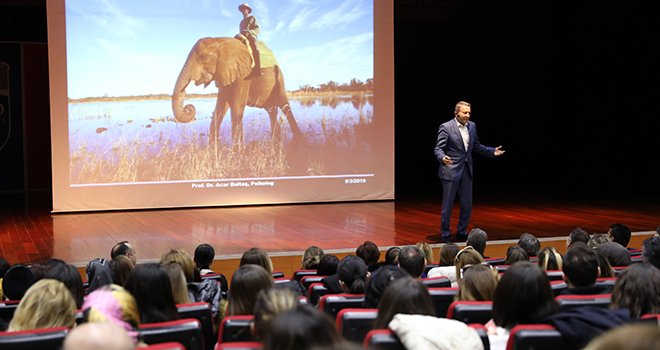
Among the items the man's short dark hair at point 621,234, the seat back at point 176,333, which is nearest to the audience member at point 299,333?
the seat back at point 176,333

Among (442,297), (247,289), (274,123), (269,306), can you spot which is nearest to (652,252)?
(442,297)

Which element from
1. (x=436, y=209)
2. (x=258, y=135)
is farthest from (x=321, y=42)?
(x=436, y=209)

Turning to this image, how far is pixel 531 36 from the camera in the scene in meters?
13.2

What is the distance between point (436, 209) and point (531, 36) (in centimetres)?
504

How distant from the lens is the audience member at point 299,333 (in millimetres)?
1532

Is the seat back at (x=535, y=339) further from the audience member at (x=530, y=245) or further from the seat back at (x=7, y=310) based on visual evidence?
the audience member at (x=530, y=245)

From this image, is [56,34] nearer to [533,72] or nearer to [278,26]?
[278,26]

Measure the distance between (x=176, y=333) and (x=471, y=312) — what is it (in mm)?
1008

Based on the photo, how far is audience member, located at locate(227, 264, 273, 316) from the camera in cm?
277

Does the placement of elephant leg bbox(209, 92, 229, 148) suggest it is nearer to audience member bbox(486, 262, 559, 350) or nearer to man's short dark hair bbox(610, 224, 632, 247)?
man's short dark hair bbox(610, 224, 632, 247)

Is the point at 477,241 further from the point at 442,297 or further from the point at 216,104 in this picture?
the point at 216,104

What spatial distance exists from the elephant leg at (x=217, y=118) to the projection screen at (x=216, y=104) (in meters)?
0.01

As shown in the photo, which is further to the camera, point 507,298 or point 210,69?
point 210,69

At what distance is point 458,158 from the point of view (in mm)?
6848
